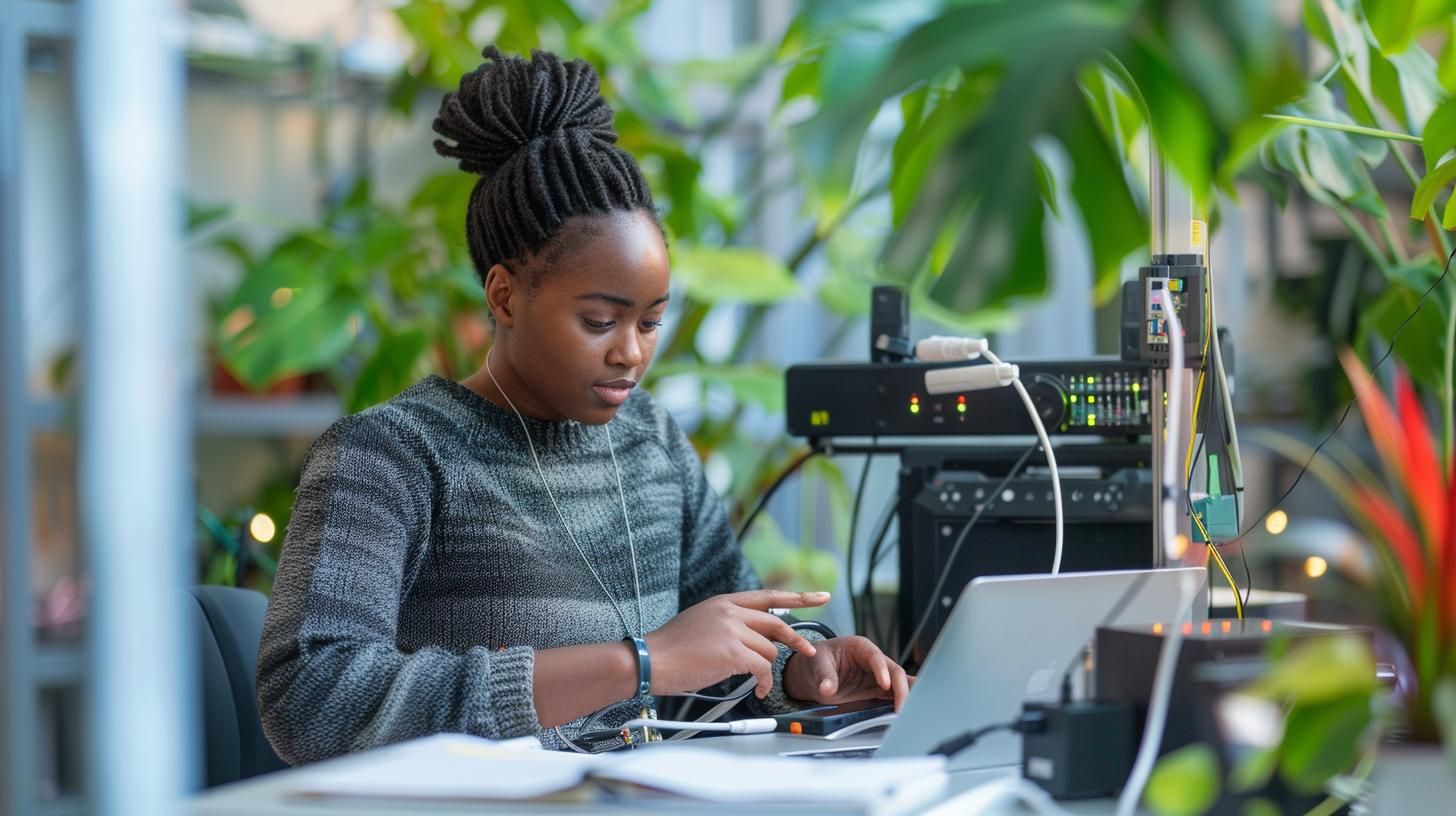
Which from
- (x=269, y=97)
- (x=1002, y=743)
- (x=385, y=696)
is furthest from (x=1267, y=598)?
(x=269, y=97)

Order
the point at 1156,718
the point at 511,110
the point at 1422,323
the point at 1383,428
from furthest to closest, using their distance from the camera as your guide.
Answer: the point at 1422,323, the point at 511,110, the point at 1156,718, the point at 1383,428

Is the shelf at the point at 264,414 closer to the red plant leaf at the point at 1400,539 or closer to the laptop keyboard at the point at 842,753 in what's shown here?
the laptop keyboard at the point at 842,753

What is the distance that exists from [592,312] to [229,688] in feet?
1.82

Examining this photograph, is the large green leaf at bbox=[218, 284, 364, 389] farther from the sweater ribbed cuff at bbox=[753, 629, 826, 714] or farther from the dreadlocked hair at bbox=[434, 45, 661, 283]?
the sweater ribbed cuff at bbox=[753, 629, 826, 714]

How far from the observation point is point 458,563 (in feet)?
4.98

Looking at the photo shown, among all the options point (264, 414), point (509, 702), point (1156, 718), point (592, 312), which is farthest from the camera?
point (264, 414)

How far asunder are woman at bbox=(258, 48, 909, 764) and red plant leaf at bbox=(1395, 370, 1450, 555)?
1.94 feet

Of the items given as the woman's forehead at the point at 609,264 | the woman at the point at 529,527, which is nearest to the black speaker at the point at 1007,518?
the woman at the point at 529,527

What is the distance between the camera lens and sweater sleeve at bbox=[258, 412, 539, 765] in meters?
1.25

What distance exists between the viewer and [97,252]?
0.77 m

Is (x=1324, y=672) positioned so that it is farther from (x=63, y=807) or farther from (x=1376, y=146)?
(x=1376, y=146)

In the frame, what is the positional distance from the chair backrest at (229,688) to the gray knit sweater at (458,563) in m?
0.20

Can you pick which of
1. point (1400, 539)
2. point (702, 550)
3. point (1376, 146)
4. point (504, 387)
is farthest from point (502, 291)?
point (1376, 146)

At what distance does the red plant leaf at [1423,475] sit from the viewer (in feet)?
2.72
